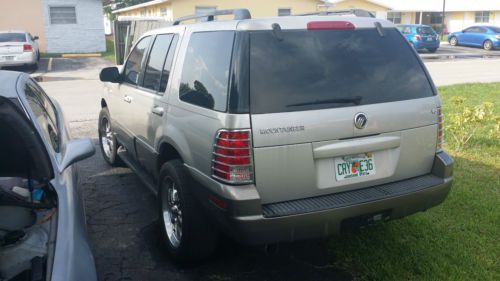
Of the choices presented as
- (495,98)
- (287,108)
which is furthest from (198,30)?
(495,98)

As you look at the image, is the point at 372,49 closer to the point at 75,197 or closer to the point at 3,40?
the point at 75,197

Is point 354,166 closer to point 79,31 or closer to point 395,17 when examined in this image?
point 79,31

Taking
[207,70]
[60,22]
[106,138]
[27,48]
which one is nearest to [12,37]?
[27,48]

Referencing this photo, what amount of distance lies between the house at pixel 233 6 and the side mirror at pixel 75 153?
2609cm

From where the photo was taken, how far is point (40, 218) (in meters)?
2.94

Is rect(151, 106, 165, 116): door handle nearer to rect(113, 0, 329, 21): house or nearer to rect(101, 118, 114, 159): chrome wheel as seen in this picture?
rect(101, 118, 114, 159): chrome wheel

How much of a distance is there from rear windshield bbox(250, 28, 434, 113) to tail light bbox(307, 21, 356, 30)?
31mm

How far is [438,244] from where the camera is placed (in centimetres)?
404

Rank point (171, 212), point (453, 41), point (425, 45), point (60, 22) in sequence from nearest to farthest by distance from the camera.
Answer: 1. point (171, 212)
2. point (60, 22)
3. point (425, 45)
4. point (453, 41)

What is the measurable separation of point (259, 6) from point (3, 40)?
1729 cm

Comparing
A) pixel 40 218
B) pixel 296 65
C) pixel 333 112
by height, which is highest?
pixel 296 65

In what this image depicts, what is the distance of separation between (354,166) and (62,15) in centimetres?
2742

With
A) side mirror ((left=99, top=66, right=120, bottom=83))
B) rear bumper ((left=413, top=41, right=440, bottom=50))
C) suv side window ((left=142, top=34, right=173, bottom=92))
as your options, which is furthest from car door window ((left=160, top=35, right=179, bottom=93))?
rear bumper ((left=413, top=41, right=440, bottom=50))

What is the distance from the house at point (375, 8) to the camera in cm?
3044
